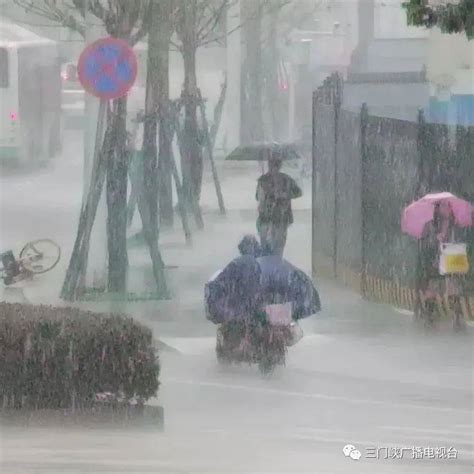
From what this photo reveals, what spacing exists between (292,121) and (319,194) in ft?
1.55

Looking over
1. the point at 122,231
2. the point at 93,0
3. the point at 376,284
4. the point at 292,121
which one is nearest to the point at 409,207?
the point at 376,284

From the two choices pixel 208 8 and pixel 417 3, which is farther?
pixel 208 8

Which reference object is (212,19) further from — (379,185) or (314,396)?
(314,396)

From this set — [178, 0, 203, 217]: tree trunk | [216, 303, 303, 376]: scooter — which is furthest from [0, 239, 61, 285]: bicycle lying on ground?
[216, 303, 303, 376]: scooter

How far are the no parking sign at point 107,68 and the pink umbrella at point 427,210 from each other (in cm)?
180

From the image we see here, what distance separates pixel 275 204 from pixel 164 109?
737 mm

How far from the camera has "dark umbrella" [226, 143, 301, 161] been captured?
20.7 feet

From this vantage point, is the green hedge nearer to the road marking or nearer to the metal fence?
the road marking

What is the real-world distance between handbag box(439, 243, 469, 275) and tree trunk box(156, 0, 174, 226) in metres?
1.64

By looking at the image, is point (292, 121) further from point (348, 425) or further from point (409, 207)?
point (348, 425)

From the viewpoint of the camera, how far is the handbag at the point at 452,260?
710 centimetres

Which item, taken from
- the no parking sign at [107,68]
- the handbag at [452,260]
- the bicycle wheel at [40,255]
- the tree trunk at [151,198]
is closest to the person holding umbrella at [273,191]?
the tree trunk at [151,198]

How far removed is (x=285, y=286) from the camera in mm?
6121

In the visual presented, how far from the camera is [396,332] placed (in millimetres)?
6691
